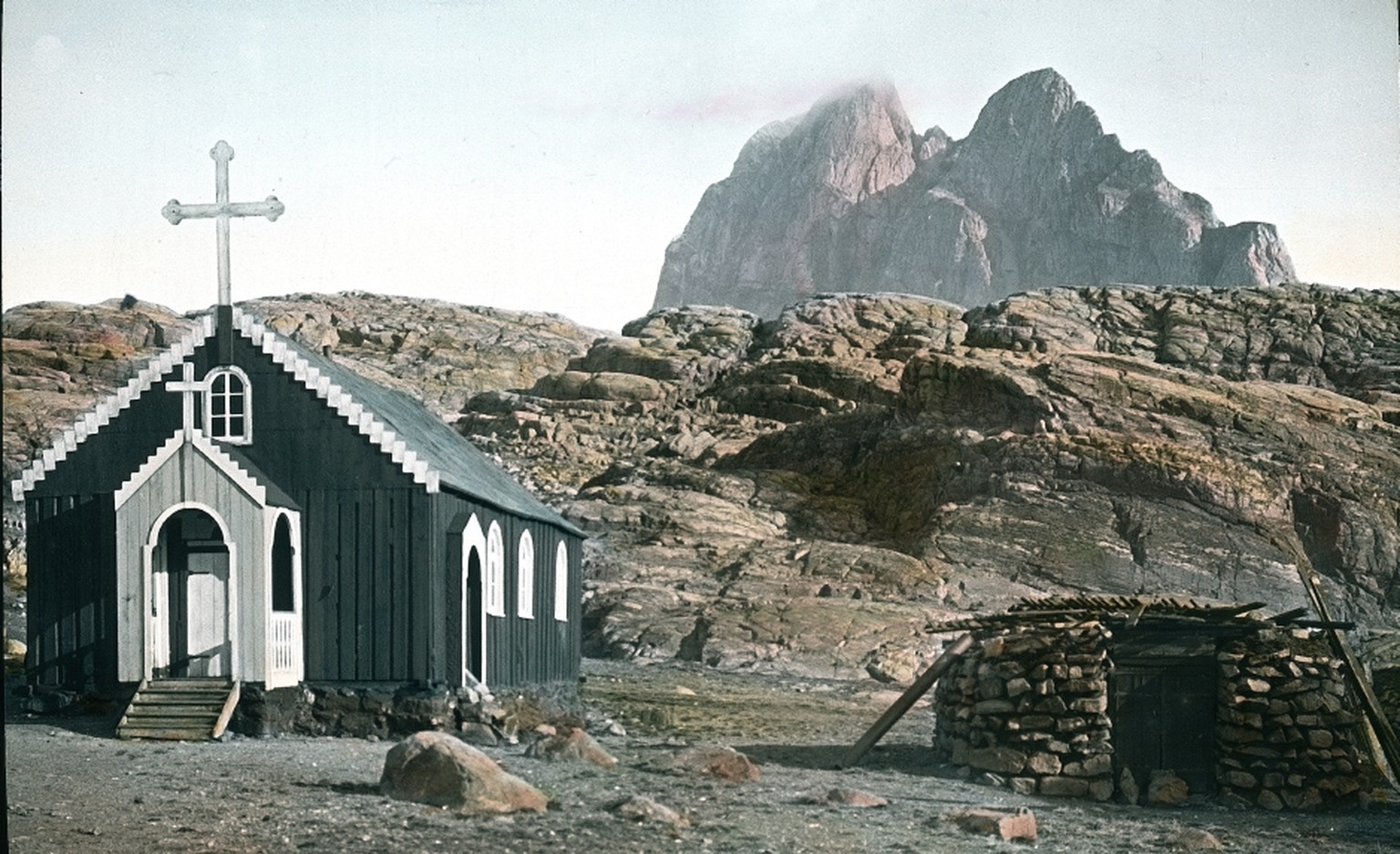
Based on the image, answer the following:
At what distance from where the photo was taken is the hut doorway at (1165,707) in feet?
45.7

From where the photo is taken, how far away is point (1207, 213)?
50.6 ft

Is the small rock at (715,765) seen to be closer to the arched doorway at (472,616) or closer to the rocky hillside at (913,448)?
the arched doorway at (472,616)

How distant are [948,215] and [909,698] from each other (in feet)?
16.1

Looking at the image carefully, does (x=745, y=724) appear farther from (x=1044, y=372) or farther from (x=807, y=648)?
(x=1044, y=372)

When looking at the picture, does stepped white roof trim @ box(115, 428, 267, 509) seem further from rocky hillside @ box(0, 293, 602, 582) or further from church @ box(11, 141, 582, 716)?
rocky hillside @ box(0, 293, 602, 582)

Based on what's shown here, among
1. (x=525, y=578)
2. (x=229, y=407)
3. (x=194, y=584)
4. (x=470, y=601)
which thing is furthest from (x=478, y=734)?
(x=229, y=407)

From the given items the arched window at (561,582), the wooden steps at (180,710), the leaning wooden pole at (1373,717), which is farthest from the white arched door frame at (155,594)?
the leaning wooden pole at (1373,717)

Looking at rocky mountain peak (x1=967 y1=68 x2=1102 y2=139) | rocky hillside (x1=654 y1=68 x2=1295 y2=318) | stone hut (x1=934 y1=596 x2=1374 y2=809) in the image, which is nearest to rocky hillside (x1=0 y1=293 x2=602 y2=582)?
rocky hillside (x1=654 y1=68 x2=1295 y2=318)

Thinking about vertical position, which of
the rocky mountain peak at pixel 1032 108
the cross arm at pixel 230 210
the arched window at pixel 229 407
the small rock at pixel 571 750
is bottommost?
the small rock at pixel 571 750

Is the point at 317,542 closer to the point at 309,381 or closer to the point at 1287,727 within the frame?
the point at 309,381

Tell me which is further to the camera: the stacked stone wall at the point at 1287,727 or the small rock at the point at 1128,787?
the stacked stone wall at the point at 1287,727

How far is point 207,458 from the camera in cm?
1420

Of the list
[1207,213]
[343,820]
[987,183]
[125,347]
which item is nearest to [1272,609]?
[1207,213]

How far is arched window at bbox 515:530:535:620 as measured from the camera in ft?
54.5
